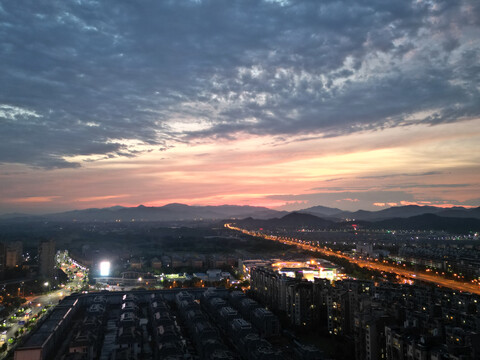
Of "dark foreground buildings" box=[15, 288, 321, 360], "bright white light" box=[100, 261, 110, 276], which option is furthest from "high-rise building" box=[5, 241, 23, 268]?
"dark foreground buildings" box=[15, 288, 321, 360]

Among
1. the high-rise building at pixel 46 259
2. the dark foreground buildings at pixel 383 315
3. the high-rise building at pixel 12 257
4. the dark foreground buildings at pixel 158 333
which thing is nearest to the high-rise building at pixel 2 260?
the high-rise building at pixel 12 257

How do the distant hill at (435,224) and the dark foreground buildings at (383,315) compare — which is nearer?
the dark foreground buildings at (383,315)

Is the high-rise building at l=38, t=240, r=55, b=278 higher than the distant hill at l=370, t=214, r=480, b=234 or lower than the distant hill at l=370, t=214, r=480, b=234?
higher

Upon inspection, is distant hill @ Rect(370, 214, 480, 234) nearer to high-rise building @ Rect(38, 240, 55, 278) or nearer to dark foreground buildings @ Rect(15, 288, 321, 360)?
dark foreground buildings @ Rect(15, 288, 321, 360)

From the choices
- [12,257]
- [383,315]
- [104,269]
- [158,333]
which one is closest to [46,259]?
[104,269]

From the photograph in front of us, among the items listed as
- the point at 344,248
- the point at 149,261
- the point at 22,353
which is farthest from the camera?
the point at 344,248

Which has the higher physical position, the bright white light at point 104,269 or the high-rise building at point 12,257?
the high-rise building at point 12,257

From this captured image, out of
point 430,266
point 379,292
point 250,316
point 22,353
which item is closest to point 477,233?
point 430,266

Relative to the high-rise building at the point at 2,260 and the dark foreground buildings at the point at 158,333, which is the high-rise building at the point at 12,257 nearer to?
the high-rise building at the point at 2,260

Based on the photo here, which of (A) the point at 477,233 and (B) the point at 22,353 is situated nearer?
(B) the point at 22,353

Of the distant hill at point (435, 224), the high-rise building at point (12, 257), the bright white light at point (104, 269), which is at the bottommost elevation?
the distant hill at point (435, 224)

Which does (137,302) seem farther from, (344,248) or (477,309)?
(344,248)
